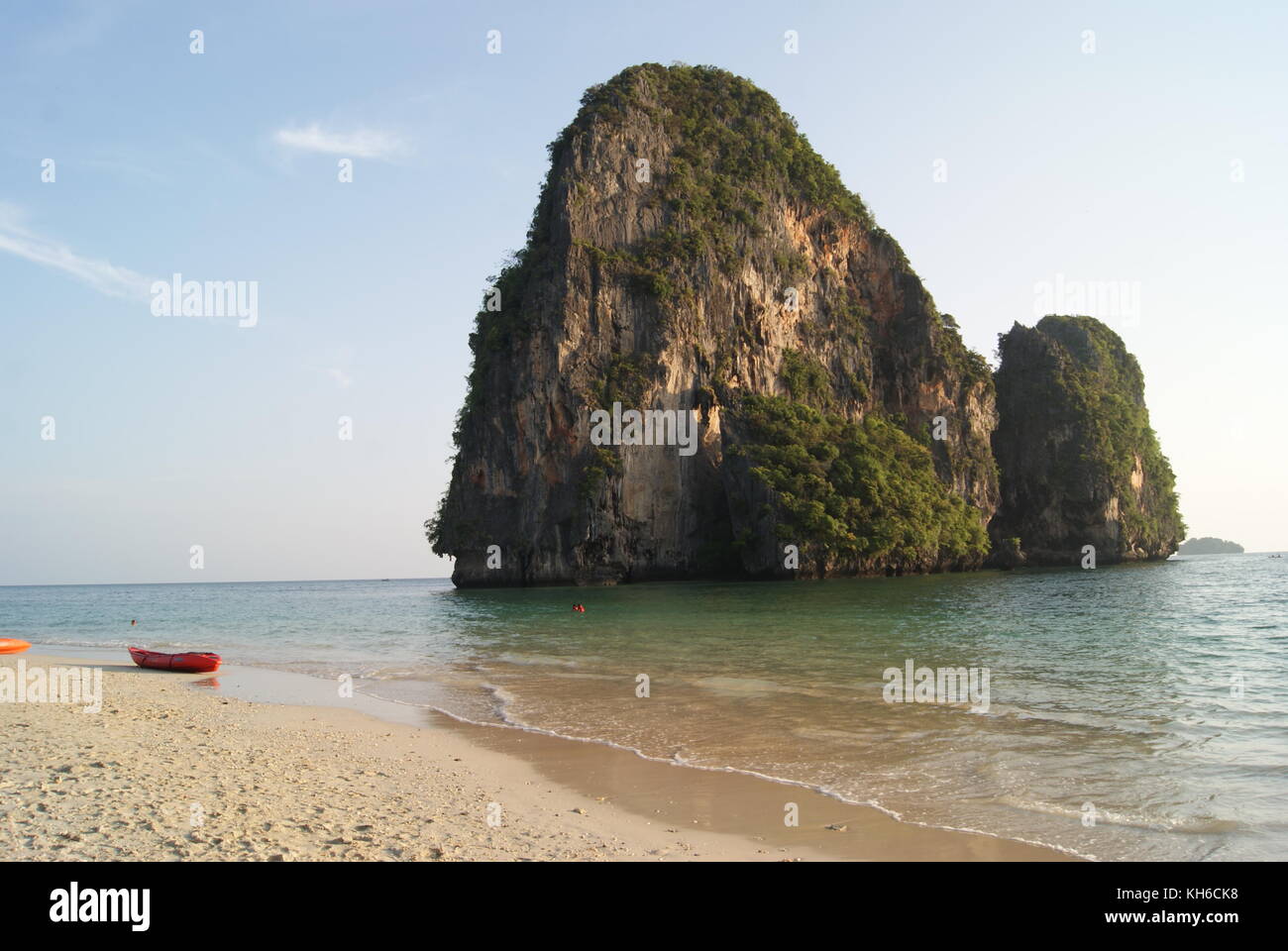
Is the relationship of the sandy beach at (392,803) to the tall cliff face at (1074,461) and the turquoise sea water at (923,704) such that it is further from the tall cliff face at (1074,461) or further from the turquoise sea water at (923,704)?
the tall cliff face at (1074,461)

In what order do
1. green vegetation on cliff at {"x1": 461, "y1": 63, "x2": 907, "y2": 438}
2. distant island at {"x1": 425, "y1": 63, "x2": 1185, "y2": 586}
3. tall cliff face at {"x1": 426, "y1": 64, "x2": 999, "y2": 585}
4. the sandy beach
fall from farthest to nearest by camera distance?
green vegetation on cliff at {"x1": 461, "y1": 63, "x2": 907, "y2": 438}
distant island at {"x1": 425, "y1": 63, "x2": 1185, "y2": 586}
tall cliff face at {"x1": 426, "y1": 64, "x2": 999, "y2": 585}
the sandy beach

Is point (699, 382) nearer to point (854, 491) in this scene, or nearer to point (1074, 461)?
point (854, 491)

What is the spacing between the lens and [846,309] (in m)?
78.8

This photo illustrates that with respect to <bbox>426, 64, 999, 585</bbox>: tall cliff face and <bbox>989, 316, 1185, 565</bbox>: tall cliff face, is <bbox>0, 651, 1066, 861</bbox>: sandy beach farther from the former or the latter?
<bbox>989, 316, 1185, 565</bbox>: tall cliff face

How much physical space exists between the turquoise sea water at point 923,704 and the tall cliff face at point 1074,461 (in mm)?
50880

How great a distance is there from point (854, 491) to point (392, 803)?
56.9m

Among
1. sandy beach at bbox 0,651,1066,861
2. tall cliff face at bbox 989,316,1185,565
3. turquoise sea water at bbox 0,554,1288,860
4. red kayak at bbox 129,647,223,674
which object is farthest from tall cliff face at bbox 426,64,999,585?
sandy beach at bbox 0,651,1066,861

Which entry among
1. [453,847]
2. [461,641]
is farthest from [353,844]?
[461,641]

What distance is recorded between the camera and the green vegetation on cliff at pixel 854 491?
5709 centimetres

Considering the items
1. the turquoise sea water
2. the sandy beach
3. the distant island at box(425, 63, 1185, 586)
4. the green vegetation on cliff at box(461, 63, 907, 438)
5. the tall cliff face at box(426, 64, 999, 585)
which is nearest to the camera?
the sandy beach

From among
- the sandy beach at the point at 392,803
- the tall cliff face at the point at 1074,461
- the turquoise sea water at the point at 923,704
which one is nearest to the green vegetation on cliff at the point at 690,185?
the tall cliff face at the point at 1074,461

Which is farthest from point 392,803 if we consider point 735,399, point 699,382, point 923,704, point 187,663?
point 735,399

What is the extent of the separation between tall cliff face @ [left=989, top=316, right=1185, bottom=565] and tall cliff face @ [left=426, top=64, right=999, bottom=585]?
7.72 metres

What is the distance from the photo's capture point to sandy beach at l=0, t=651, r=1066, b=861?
5812 mm
